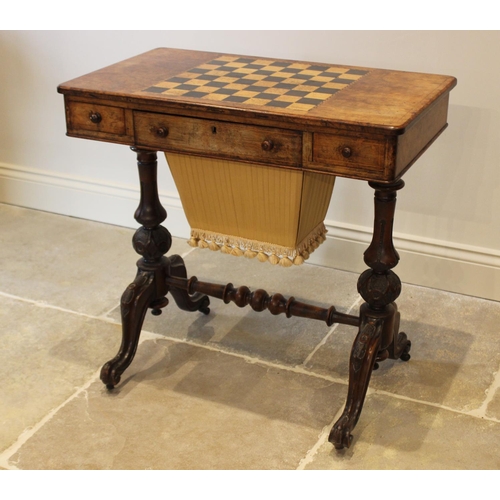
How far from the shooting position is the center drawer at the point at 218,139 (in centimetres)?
235

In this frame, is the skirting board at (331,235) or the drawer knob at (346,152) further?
the skirting board at (331,235)

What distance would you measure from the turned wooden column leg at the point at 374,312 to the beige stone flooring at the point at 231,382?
0.32 feet

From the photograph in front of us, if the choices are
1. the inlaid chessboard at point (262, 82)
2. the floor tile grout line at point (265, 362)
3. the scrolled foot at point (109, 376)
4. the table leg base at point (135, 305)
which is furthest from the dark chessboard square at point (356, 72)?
the scrolled foot at point (109, 376)

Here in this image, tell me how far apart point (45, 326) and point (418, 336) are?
153 cm

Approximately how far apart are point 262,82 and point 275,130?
1.17 feet

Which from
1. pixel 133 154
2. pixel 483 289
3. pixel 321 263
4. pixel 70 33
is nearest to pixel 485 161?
pixel 483 289

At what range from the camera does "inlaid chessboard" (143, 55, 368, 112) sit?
2.44 metres

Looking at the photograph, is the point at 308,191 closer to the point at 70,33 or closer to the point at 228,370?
the point at 228,370

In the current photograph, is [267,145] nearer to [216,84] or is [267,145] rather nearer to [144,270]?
[216,84]

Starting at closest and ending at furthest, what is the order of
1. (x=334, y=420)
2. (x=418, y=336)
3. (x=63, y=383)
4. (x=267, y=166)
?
(x=267, y=166) → (x=334, y=420) → (x=63, y=383) → (x=418, y=336)

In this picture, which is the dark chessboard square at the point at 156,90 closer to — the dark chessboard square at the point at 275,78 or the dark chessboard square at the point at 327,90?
the dark chessboard square at the point at 275,78

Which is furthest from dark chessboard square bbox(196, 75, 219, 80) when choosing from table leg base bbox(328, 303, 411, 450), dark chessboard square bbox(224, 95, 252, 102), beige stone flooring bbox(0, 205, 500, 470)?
beige stone flooring bbox(0, 205, 500, 470)

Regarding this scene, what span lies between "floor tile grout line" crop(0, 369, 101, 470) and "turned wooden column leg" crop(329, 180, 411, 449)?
94 centimetres

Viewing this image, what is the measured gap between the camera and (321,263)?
376 cm
